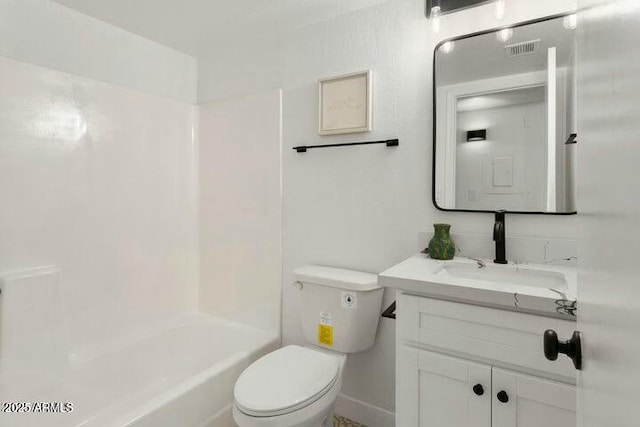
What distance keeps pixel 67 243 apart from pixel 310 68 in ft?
5.35

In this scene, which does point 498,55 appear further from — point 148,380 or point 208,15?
point 148,380

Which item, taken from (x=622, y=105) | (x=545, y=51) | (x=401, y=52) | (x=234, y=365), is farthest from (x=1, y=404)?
(x=545, y=51)

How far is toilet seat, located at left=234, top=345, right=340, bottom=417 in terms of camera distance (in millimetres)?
1268

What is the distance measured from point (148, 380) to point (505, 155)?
7.06 feet

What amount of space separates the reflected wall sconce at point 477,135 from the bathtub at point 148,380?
61.1 inches

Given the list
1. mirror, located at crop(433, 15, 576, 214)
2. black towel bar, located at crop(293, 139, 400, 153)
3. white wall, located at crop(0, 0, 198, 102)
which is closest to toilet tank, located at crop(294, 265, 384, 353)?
mirror, located at crop(433, 15, 576, 214)

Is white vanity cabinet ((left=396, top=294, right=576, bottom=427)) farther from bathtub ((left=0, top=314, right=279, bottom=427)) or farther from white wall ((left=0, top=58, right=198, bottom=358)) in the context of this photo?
white wall ((left=0, top=58, right=198, bottom=358))

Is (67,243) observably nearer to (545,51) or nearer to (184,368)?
(184,368)

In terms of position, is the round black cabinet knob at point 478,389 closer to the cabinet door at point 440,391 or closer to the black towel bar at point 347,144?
the cabinet door at point 440,391

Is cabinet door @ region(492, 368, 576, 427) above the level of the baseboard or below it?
above

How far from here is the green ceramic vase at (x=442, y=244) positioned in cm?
150

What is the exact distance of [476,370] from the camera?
1.11 meters

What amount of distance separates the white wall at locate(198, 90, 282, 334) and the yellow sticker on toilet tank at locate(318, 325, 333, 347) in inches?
18.4

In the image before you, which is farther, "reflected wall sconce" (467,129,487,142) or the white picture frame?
the white picture frame
